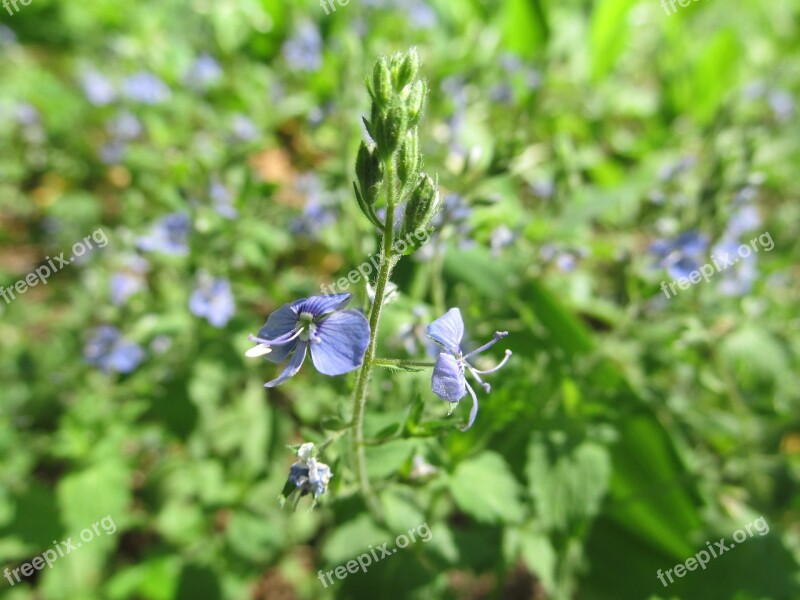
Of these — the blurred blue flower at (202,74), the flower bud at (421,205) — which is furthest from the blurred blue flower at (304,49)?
the flower bud at (421,205)

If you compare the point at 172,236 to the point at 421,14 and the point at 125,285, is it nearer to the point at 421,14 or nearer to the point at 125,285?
the point at 125,285

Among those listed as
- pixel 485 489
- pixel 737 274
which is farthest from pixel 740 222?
pixel 485 489

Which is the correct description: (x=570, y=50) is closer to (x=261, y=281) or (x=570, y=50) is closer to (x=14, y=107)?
(x=261, y=281)

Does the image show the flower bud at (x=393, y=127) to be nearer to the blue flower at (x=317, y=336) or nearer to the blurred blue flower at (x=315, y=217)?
the blue flower at (x=317, y=336)

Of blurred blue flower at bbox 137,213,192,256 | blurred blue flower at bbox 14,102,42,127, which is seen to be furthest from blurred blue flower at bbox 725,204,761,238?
blurred blue flower at bbox 14,102,42,127

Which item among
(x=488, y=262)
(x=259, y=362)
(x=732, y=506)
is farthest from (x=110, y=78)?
(x=732, y=506)

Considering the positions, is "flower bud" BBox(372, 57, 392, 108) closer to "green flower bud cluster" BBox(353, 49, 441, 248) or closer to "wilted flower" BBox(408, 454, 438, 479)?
"green flower bud cluster" BBox(353, 49, 441, 248)
